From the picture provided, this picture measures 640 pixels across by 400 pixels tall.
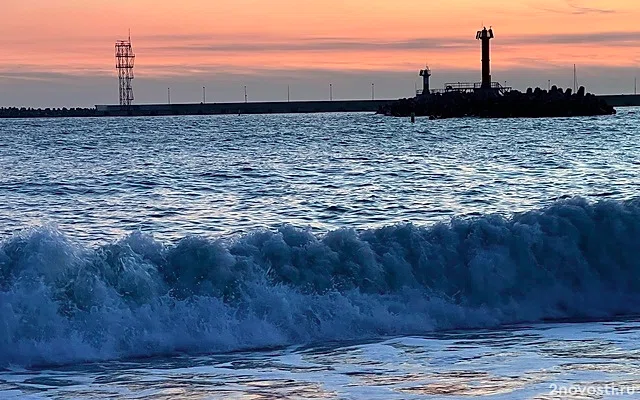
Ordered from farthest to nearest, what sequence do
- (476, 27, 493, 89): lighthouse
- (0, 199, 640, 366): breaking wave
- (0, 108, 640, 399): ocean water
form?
(476, 27, 493, 89): lighthouse
(0, 199, 640, 366): breaking wave
(0, 108, 640, 399): ocean water

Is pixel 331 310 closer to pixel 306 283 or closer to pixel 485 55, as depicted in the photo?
pixel 306 283

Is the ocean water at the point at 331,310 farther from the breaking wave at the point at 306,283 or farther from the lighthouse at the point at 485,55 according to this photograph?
the lighthouse at the point at 485,55

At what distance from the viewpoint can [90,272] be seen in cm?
1022

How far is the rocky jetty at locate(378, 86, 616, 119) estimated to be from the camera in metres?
93.1

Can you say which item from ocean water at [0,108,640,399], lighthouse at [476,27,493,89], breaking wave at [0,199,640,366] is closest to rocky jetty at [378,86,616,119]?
lighthouse at [476,27,493,89]

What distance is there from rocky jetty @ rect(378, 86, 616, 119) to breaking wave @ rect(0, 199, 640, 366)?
3242 inches

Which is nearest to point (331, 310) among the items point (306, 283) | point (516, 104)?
point (306, 283)

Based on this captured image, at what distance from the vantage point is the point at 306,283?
10.8 meters

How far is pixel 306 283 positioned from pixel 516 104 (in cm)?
8530

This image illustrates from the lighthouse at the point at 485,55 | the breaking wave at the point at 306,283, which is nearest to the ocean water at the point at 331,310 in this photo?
the breaking wave at the point at 306,283

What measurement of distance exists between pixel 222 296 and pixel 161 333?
965mm

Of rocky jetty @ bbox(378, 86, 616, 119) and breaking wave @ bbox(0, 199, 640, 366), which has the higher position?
rocky jetty @ bbox(378, 86, 616, 119)

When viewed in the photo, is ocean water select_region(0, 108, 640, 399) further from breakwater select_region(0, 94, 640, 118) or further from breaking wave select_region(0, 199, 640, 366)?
breakwater select_region(0, 94, 640, 118)

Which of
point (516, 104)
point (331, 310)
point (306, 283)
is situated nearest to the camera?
point (331, 310)
